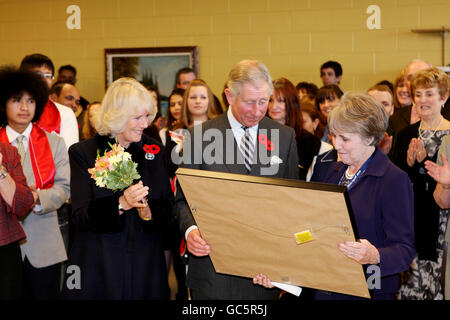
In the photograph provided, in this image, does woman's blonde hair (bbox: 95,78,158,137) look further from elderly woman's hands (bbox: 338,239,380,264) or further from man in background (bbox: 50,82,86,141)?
man in background (bbox: 50,82,86,141)

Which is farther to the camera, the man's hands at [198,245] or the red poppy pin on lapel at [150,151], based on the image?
the red poppy pin on lapel at [150,151]

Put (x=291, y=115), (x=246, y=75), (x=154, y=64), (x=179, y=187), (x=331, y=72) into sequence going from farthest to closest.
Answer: (x=154, y=64) < (x=331, y=72) < (x=291, y=115) < (x=179, y=187) < (x=246, y=75)

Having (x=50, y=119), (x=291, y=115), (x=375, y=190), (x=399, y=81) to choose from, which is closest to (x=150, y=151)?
(x=375, y=190)

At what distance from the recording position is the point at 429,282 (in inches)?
139

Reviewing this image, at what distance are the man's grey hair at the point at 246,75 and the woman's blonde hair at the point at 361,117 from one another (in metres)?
0.40

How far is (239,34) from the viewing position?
6.80m

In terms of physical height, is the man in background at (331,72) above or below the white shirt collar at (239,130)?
above

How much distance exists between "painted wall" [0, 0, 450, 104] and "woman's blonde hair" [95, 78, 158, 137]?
4366 mm

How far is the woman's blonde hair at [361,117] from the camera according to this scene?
2047 millimetres

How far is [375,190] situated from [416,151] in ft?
5.38

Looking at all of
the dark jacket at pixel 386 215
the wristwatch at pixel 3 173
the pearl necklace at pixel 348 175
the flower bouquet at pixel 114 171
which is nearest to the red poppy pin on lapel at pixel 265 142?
the pearl necklace at pixel 348 175

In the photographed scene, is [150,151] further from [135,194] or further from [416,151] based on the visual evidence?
[416,151]

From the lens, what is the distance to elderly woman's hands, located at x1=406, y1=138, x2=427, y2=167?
3490mm

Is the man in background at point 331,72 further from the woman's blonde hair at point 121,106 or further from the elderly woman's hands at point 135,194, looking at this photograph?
the elderly woman's hands at point 135,194
